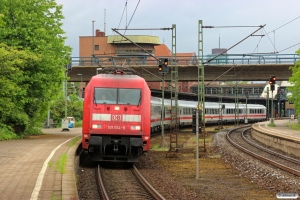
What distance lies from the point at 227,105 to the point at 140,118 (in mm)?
52785

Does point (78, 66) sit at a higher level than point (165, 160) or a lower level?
higher

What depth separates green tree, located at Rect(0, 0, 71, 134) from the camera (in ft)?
103

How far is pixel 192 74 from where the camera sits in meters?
51.3

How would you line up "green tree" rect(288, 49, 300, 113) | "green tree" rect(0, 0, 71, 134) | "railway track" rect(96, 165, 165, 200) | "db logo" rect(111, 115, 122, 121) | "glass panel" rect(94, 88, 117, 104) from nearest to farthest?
"railway track" rect(96, 165, 165, 200), "db logo" rect(111, 115, 122, 121), "glass panel" rect(94, 88, 117, 104), "green tree" rect(0, 0, 71, 134), "green tree" rect(288, 49, 300, 113)

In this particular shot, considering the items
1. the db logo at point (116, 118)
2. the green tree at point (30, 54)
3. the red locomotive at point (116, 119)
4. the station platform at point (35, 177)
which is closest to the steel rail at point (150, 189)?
the red locomotive at point (116, 119)

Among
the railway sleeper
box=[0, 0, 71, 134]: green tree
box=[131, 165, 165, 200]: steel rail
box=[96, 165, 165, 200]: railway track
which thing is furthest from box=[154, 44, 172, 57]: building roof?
box=[131, 165, 165, 200]: steel rail

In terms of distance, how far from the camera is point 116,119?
63.9ft

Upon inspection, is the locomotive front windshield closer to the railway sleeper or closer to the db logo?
the db logo

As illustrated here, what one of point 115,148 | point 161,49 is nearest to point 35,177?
point 115,148

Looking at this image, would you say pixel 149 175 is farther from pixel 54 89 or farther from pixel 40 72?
pixel 54 89

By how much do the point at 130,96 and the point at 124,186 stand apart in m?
5.45

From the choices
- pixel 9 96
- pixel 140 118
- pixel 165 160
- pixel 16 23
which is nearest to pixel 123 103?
pixel 140 118

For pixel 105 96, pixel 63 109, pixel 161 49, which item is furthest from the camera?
pixel 161 49

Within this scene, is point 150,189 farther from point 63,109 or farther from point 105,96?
point 63,109
